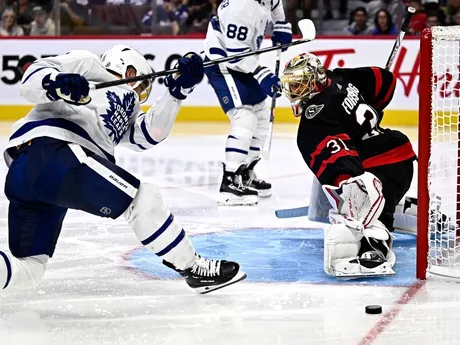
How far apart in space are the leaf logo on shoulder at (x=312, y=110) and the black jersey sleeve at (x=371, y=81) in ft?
1.03

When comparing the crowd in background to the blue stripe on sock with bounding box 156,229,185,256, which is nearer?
the blue stripe on sock with bounding box 156,229,185,256

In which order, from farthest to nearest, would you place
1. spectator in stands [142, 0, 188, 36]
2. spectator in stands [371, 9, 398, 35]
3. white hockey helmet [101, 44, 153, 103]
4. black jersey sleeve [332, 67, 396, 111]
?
spectator in stands [142, 0, 188, 36]
spectator in stands [371, 9, 398, 35]
black jersey sleeve [332, 67, 396, 111]
white hockey helmet [101, 44, 153, 103]

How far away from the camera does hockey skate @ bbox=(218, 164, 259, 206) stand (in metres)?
5.01

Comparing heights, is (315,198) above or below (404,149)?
below

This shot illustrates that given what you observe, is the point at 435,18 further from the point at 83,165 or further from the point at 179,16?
the point at 83,165

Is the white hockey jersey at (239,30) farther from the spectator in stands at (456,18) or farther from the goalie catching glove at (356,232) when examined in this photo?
Answer: the spectator in stands at (456,18)

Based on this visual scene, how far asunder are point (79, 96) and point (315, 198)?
156cm

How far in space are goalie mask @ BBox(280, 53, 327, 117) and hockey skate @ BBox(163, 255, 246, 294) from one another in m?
0.79

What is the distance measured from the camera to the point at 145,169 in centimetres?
612

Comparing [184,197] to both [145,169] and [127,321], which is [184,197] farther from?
[127,321]

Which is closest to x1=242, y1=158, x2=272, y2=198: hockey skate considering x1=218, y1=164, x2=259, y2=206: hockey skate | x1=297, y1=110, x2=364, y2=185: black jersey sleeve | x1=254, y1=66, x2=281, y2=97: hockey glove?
x1=218, y1=164, x2=259, y2=206: hockey skate

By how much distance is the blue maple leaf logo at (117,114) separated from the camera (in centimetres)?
307

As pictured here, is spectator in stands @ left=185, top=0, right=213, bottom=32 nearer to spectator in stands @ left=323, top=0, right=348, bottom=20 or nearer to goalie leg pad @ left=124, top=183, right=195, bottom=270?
spectator in stands @ left=323, top=0, right=348, bottom=20

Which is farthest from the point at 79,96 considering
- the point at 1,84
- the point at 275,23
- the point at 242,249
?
the point at 1,84
